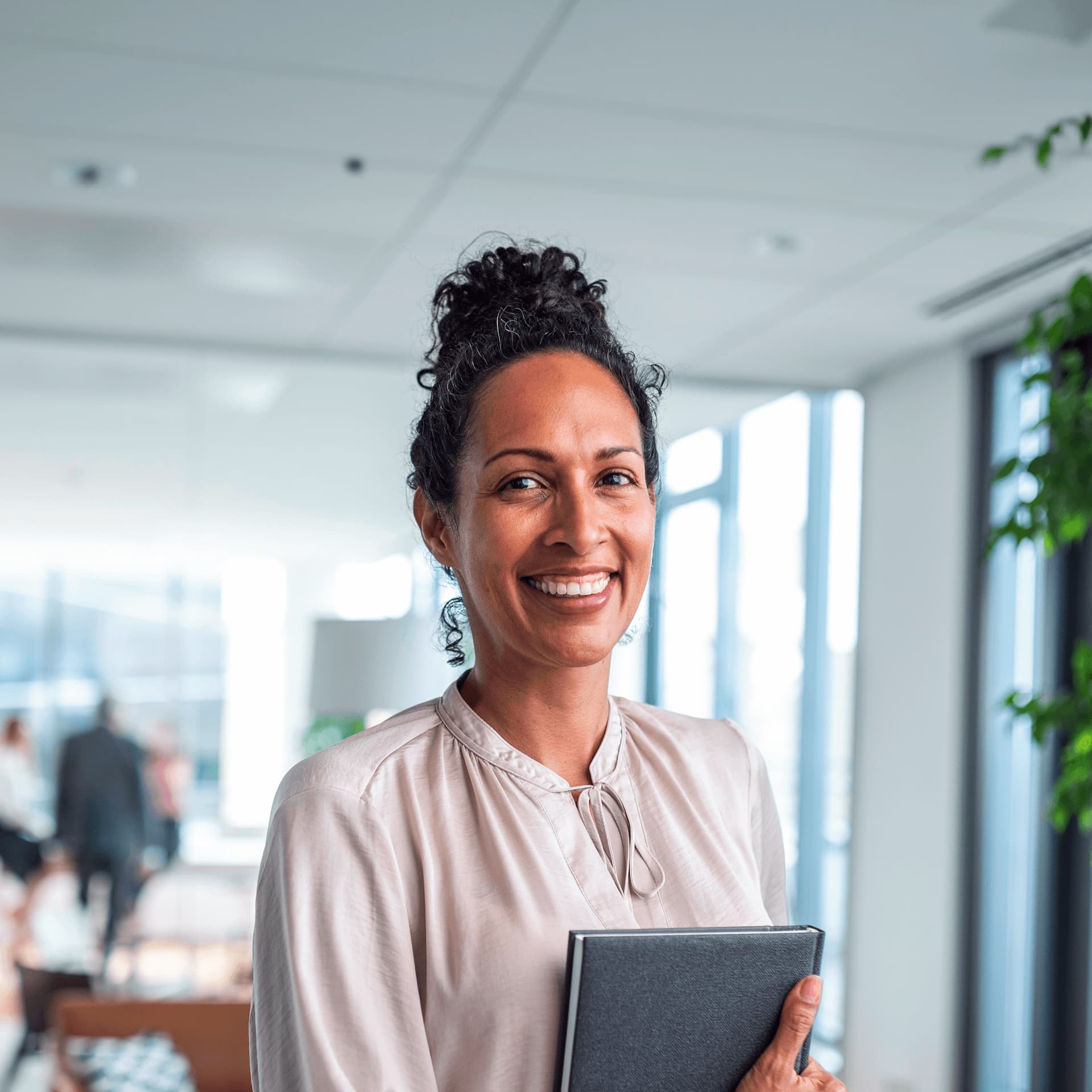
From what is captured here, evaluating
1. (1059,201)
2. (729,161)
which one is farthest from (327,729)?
(1059,201)

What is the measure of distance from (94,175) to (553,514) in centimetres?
240

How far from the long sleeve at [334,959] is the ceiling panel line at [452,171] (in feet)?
5.48

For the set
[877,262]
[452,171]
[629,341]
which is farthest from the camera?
[877,262]

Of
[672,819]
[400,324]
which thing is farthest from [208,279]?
[672,819]

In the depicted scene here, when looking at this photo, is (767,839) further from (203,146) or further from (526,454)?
(203,146)

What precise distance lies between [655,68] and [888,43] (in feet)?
1.40

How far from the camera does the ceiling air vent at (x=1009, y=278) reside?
344 centimetres

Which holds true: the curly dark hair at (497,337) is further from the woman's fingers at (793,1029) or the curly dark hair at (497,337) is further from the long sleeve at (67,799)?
the long sleeve at (67,799)

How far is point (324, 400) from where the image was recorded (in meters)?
4.79

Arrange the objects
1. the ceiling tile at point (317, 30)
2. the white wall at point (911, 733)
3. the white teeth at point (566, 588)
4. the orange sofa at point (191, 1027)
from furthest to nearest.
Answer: the white wall at point (911, 733), the orange sofa at point (191, 1027), the ceiling tile at point (317, 30), the white teeth at point (566, 588)

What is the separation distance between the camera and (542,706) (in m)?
1.18

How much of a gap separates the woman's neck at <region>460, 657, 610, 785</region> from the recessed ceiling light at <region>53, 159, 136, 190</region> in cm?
228

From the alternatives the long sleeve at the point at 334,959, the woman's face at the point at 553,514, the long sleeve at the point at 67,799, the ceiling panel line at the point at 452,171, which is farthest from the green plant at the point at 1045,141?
the long sleeve at the point at 67,799

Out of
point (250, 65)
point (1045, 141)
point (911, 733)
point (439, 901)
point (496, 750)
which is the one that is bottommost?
point (439, 901)
